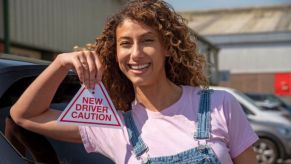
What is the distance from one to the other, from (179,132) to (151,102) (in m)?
0.20

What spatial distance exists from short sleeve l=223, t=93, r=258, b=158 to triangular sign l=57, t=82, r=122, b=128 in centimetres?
44

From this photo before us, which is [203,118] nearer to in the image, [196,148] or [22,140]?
[196,148]

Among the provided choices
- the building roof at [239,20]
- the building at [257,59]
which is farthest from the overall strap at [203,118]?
the building roof at [239,20]

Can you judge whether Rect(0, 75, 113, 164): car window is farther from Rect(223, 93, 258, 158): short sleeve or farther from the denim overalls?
Rect(223, 93, 258, 158): short sleeve

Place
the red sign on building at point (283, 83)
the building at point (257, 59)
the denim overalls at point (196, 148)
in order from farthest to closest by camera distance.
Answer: the red sign on building at point (283, 83), the building at point (257, 59), the denim overalls at point (196, 148)

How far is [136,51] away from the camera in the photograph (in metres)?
2.12

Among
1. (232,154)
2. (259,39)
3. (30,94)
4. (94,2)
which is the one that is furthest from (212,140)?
(259,39)

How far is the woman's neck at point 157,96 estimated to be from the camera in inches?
86.6

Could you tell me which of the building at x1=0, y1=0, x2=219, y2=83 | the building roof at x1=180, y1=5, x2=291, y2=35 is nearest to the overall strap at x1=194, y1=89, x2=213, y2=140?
the building at x1=0, y1=0, x2=219, y2=83

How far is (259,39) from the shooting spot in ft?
113

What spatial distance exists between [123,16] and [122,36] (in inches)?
3.4

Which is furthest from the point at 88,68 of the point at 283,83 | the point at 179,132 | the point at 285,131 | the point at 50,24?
the point at 283,83

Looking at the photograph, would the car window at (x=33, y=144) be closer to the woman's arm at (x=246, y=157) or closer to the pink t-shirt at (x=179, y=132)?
the pink t-shirt at (x=179, y=132)

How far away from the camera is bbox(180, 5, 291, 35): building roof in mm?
40156
